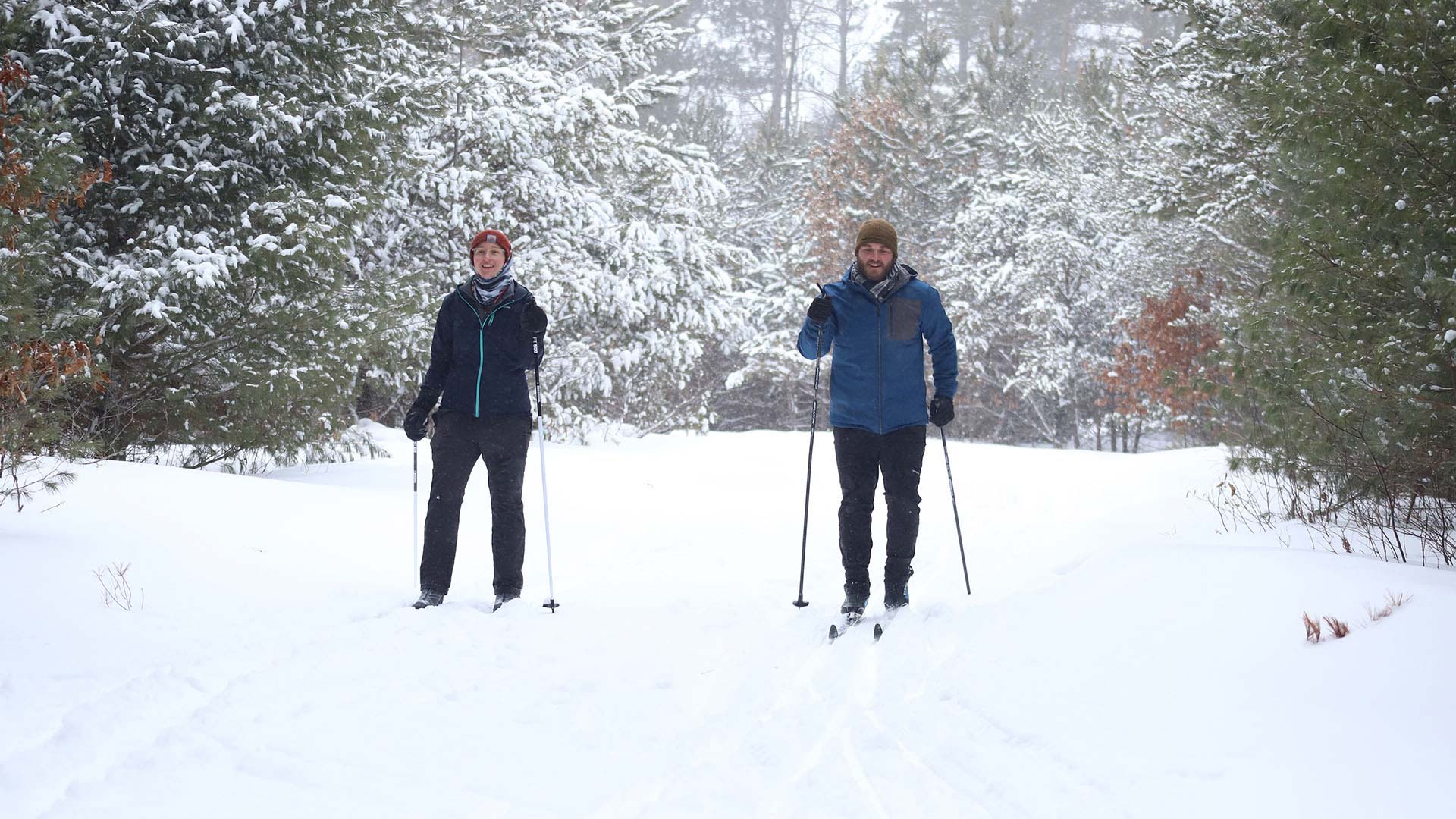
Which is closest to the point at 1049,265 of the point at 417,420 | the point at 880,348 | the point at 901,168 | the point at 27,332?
the point at 901,168

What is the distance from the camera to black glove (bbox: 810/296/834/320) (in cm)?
516

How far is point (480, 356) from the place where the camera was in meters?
5.41

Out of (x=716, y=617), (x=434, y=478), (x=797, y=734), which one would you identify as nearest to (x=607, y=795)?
(x=797, y=734)

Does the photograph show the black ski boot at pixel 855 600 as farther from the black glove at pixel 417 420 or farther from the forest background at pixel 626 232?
the forest background at pixel 626 232

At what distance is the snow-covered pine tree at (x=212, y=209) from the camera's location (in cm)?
817

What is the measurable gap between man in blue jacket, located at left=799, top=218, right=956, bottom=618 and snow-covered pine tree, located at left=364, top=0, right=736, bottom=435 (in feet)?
23.5

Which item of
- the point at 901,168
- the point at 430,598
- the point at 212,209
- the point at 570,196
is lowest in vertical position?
the point at 430,598

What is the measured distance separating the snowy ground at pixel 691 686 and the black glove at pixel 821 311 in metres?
1.53

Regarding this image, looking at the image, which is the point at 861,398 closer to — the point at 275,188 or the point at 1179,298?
the point at 275,188

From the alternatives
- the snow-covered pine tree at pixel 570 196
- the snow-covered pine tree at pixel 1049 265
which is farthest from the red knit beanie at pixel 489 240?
the snow-covered pine tree at pixel 1049 265

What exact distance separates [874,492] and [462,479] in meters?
2.17

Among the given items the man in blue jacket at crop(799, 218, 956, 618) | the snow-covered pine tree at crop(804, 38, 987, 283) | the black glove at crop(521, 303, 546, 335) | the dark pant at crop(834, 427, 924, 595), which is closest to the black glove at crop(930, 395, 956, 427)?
the man in blue jacket at crop(799, 218, 956, 618)

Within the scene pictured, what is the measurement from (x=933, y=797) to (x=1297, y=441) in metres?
4.56

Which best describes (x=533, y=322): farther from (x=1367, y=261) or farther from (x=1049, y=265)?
(x=1049, y=265)
